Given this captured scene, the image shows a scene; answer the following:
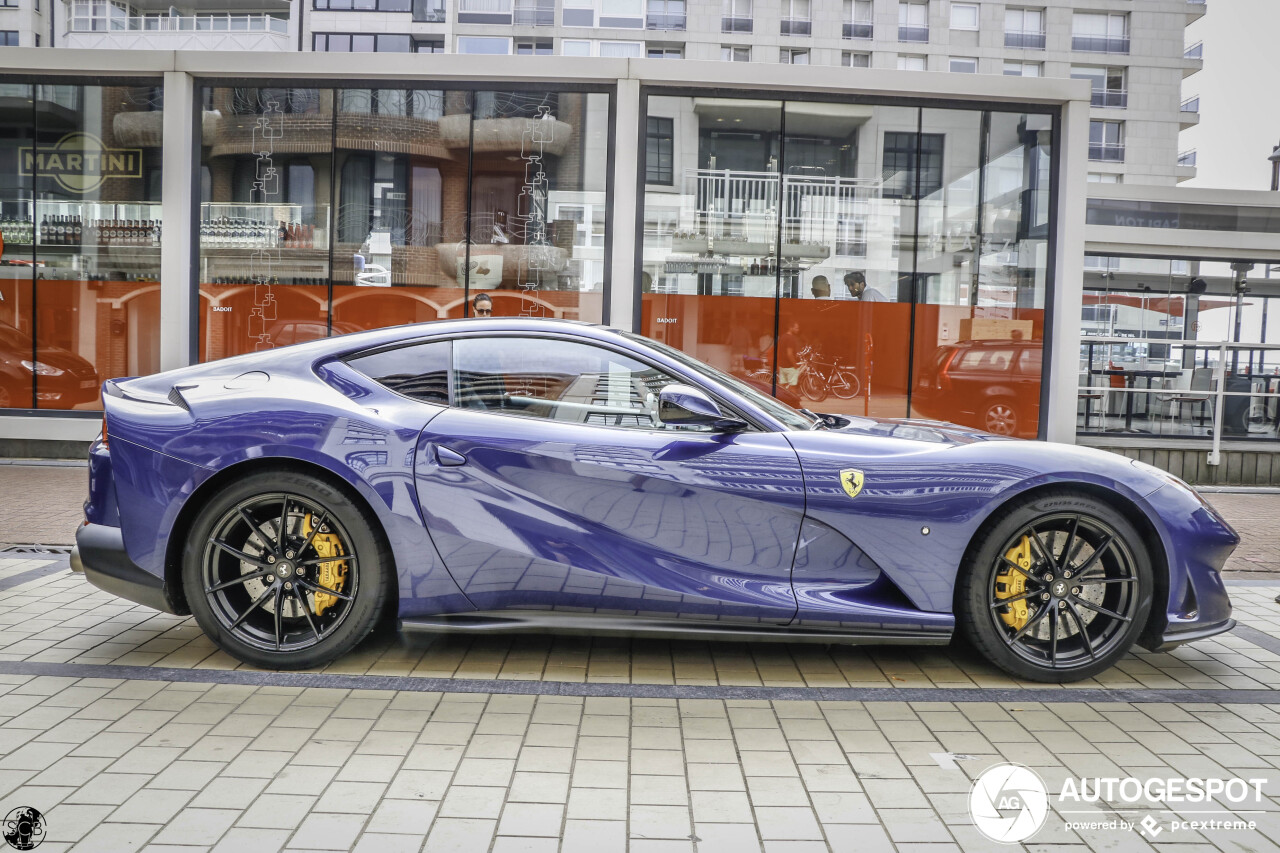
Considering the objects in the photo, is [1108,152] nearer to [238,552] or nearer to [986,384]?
[986,384]

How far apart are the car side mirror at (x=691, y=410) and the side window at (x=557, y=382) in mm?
73

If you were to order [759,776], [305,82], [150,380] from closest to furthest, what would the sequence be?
1. [759,776]
2. [150,380]
3. [305,82]

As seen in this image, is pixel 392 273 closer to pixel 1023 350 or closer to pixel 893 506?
pixel 1023 350

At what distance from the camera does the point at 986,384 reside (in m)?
11.8

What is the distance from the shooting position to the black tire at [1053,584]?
3766 mm

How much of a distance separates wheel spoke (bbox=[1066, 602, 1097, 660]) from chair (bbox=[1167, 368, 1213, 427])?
895cm

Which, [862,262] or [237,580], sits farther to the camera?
[862,262]

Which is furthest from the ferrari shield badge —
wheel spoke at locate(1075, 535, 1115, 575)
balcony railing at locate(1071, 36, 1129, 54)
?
balcony railing at locate(1071, 36, 1129, 54)

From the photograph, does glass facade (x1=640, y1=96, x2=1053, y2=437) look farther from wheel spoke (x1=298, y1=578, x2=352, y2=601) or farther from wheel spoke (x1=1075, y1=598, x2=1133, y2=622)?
wheel spoke (x1=298, y1=578, x2=352, y2=601)

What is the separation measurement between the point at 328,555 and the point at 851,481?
2.06 metres

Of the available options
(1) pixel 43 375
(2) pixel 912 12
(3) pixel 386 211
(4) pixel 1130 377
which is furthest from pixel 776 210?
(2) pixel 912 12

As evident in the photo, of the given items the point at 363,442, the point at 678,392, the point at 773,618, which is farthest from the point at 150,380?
the point at 773,618

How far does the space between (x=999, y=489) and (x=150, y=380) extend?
348cm

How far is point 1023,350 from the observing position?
1172 cm
